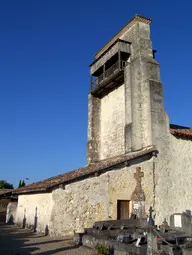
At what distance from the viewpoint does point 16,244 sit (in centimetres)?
979

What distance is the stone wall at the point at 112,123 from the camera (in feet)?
53.9

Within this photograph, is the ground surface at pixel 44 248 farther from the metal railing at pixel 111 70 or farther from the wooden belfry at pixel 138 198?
the metal railing at pixel 111 70

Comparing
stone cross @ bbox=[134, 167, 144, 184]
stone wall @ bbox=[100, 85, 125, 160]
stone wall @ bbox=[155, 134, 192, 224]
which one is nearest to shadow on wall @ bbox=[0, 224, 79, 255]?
stone cross @ bbox=[134, 167, 144, 184]

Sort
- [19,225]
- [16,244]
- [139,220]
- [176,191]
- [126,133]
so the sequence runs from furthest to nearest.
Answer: [19,225] → [126,133] → [176,191] → [139,220] → [16,244]

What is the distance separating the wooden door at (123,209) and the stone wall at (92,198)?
0.28m

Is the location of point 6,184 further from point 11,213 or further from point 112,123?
point 112,123

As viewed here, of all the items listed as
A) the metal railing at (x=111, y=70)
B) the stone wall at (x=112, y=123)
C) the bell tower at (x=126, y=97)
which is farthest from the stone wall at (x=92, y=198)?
the metal railing at (x=111, y=70)

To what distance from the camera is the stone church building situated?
459 inches

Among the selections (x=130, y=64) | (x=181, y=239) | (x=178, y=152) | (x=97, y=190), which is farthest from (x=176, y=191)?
(x=130, y=64)

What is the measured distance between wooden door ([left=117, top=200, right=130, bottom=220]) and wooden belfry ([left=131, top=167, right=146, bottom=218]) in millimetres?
319

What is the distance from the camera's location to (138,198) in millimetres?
12742

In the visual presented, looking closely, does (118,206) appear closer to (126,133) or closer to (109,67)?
(126,133)

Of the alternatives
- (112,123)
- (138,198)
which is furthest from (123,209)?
(112,123)

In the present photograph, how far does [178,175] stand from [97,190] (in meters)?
4.72
